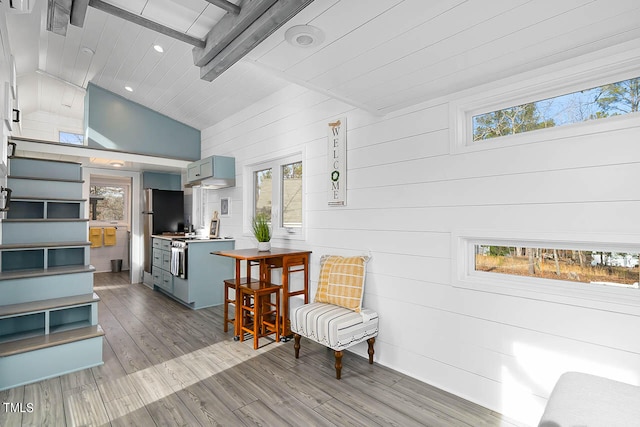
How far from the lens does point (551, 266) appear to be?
199cm

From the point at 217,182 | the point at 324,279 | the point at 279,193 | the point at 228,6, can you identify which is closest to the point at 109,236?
the point at 217,182

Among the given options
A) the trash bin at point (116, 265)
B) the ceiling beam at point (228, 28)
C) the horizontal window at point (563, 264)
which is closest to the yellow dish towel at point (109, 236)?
the trash bin at point (116, 265)

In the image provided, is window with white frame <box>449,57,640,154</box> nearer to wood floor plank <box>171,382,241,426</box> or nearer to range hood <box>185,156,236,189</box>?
wood floor plank <box>171,382,241,426</box>

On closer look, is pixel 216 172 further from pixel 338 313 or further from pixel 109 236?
pixel 109 236

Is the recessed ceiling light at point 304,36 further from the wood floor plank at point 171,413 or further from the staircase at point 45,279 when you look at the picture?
the staircase at point 45,279

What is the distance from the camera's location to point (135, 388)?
2404 millimetres

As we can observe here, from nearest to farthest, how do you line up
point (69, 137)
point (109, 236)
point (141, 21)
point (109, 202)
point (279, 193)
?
1. point (141, 21)
2. point (279, 193)
3. point (69, 137)
4. point (109, 236)
5. point (109, 202)

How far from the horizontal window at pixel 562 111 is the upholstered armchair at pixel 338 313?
1.40 m

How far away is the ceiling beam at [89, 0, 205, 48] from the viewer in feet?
5.17

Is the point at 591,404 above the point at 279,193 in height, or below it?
below

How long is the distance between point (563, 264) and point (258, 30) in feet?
7.04

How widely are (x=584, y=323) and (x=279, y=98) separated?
11.4ft

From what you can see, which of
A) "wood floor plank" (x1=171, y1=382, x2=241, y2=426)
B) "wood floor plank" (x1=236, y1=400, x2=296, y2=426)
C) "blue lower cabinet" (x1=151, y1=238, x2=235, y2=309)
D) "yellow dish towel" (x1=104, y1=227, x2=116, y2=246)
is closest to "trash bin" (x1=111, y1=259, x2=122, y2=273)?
"yellow dish towel" (x1=104, y1=227, x2=116, y2=246)

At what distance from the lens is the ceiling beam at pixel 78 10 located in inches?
58.1
